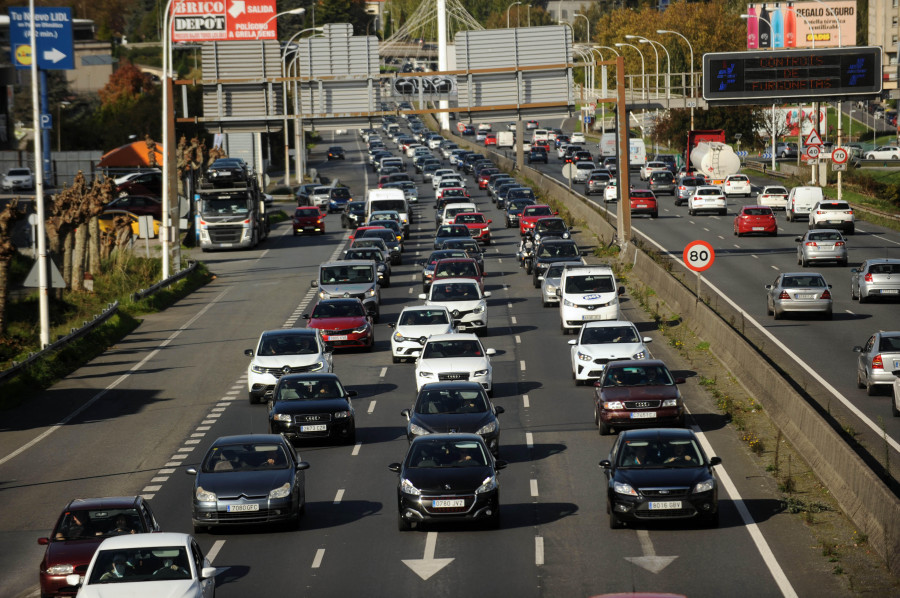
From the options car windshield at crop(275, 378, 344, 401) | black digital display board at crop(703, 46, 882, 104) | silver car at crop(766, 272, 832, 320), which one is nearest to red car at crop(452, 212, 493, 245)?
black digital display board at crop(703, 46, 882, 104)

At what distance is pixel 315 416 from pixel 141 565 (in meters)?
11.2

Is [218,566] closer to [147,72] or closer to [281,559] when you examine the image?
[281,559]

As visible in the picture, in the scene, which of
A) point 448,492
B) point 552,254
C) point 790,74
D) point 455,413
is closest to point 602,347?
point 455,413

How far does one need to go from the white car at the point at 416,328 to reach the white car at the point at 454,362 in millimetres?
4021

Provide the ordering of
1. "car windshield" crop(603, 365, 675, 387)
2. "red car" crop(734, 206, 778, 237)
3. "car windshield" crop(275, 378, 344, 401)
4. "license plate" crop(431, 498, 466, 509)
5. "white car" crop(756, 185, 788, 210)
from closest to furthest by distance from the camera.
→ 1. "license plate" crop(431, 498, 466, 509)
2. "car windshield" crop(603, 365, 675, 387)
3. "car windshield" crop(275, 378, 344, 401)
4. "red car" crop(734, 206, 778, 237)
5. "white car" crop(756, 185, 788, 210)

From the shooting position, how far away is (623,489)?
18828 mm

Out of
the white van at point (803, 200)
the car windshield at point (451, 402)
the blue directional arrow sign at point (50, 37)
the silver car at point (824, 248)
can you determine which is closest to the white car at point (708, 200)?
the white van at point (803, 200)

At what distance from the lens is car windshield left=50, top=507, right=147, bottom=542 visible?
16.9 m

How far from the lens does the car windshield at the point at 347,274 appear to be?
43.0 m

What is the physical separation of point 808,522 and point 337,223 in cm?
6157

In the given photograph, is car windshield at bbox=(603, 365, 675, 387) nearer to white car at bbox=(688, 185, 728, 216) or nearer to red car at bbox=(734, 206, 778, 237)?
red car at bbox=(734, 206, 778, 237)

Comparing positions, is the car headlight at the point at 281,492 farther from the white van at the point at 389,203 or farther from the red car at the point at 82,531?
the white van at the point at 389,203

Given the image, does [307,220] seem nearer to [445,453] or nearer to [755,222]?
[755,222]

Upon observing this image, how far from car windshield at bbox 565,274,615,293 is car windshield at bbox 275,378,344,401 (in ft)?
43.6
